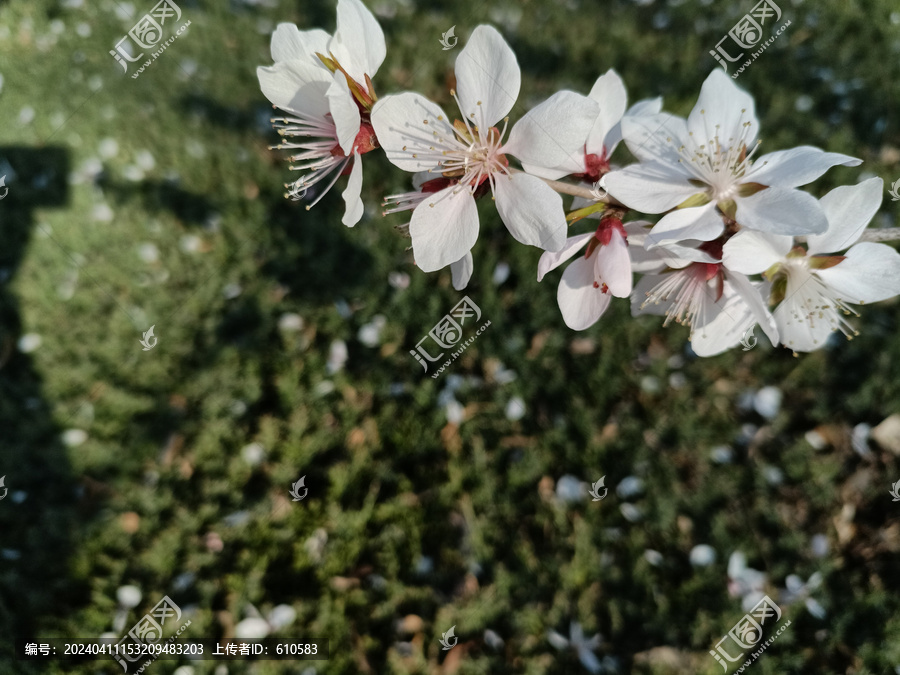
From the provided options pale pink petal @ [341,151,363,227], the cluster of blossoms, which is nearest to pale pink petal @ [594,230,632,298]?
the cluster of blossoms

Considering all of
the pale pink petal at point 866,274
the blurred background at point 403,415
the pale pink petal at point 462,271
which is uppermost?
the pale pink petal at point 866,274

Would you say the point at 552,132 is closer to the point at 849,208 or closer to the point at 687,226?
the point at 687,226

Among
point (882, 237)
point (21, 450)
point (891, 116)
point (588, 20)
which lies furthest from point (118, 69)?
point (891, 116)

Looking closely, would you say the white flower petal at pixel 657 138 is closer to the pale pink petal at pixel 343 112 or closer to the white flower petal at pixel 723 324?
the white flower petal at pixel 723 324

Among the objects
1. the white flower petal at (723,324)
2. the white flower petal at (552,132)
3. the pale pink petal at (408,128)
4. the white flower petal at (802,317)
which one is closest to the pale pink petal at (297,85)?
the pale pink petal at (408,128)

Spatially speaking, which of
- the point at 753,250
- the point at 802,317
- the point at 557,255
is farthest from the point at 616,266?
the point at 802,317

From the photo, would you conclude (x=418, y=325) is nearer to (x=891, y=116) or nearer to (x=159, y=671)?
(x=159, y=671)
